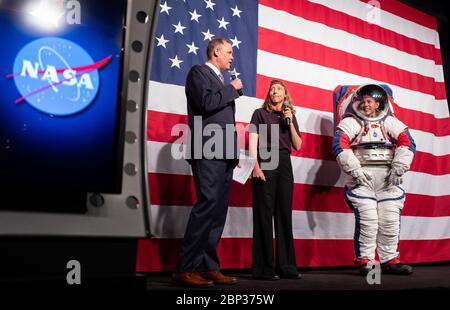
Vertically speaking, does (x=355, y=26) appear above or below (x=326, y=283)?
above

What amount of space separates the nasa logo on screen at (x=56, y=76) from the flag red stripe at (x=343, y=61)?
322cm

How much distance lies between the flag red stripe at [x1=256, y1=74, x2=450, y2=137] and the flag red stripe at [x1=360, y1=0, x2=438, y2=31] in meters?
0.99

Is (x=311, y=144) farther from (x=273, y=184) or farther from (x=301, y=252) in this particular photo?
(x=273, y=184)

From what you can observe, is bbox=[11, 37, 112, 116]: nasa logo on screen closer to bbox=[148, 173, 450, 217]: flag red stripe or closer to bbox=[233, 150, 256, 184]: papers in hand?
bbox=[233, 150, 256, 184]: papers in hand

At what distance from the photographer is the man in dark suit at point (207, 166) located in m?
2.30

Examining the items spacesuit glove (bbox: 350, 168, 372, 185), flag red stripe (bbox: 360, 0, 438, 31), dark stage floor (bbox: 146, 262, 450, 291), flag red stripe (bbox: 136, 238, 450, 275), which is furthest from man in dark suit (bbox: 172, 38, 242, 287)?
flag red stripe (bbox: 360, 0, 438, 31)

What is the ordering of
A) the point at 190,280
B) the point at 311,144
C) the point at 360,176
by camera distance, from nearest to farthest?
the point at 190,280 < the point at 360,176 < the point at 311,144

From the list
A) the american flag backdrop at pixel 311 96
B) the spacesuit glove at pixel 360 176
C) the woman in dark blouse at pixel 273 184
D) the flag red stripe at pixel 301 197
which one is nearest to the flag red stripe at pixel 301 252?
the american flag backdrop at pixel 311 96

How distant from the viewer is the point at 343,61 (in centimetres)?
422

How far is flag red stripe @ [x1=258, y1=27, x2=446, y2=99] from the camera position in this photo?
3793 millimetres

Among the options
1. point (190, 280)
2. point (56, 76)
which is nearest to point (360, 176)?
point (190, 280)

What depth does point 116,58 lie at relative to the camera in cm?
60

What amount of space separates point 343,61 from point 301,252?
5.83 ft
